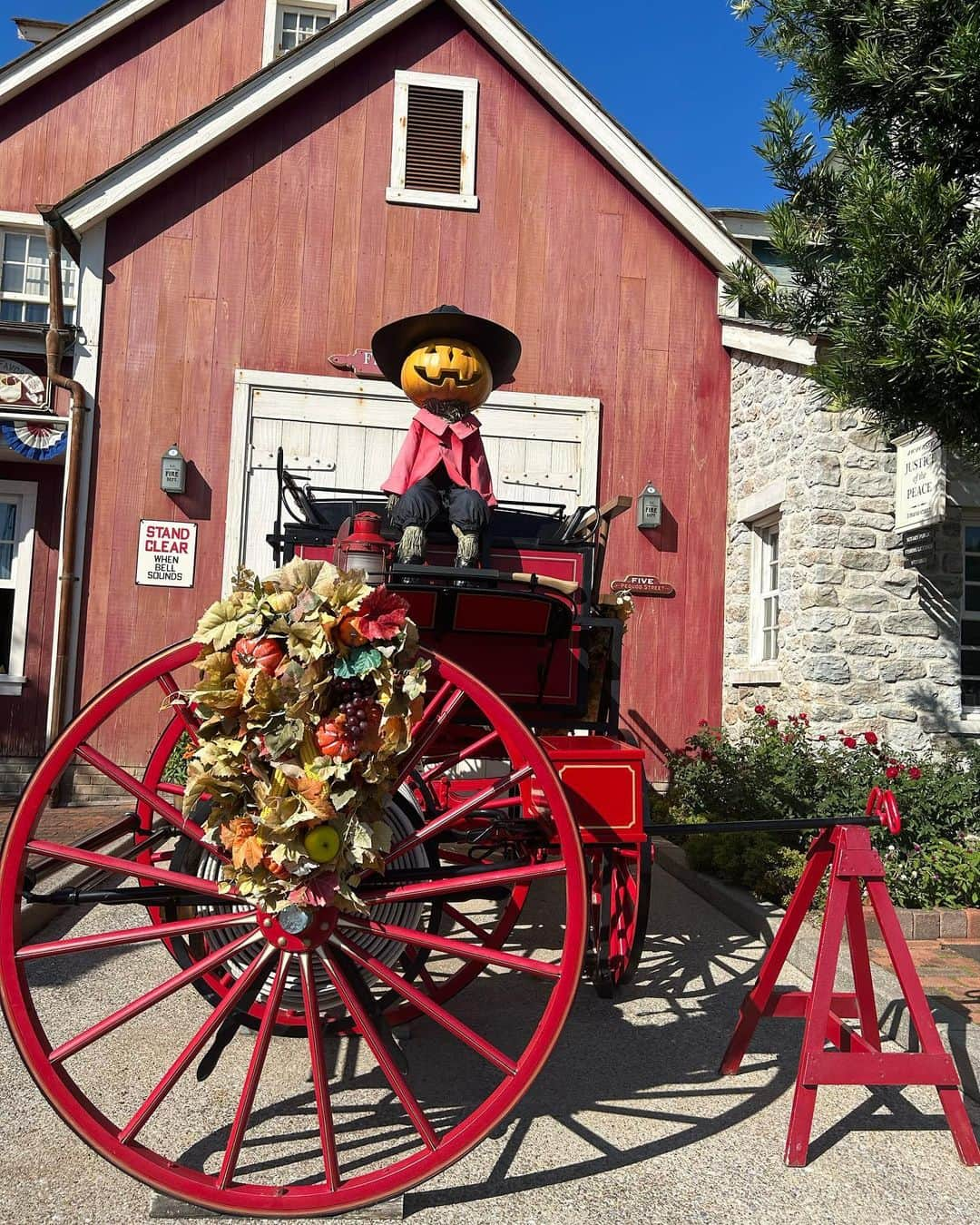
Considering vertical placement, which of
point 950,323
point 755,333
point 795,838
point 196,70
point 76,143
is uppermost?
point 196,70

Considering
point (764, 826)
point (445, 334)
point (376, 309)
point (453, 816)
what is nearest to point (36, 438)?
point (376, 309)

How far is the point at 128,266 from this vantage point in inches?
304

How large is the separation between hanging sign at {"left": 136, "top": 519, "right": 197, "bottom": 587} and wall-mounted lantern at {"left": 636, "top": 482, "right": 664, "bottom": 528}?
11.9 ft

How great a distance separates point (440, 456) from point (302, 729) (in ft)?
6.82

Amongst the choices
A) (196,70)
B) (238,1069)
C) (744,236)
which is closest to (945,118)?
(238,1069)

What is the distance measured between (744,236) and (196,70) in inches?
246

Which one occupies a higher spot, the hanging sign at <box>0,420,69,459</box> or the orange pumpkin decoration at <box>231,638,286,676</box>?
the hanging sign at <box>0,420,69,459</box>

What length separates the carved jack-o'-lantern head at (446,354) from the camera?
3973 mm

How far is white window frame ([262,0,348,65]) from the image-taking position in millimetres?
10250

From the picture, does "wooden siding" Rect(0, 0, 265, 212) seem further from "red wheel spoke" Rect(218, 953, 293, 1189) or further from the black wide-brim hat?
"red wheel spoke" Rect(218, 953, 293, 1189)

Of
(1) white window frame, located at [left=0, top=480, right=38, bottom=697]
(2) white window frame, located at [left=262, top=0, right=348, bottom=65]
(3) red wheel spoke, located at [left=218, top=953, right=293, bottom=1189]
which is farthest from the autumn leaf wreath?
(2) white window frame, located at [left=262, top=0, right=348, bottom=65]

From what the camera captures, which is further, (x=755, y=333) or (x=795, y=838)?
(x=755, y=333)

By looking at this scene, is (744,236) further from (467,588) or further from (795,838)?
(467,588)

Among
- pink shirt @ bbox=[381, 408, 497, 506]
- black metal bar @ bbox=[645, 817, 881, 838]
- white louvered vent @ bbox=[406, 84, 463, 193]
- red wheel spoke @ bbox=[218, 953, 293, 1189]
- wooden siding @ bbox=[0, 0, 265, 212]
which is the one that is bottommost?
red wheel spoke @ bbox=[218, 953, 293, 1189]
